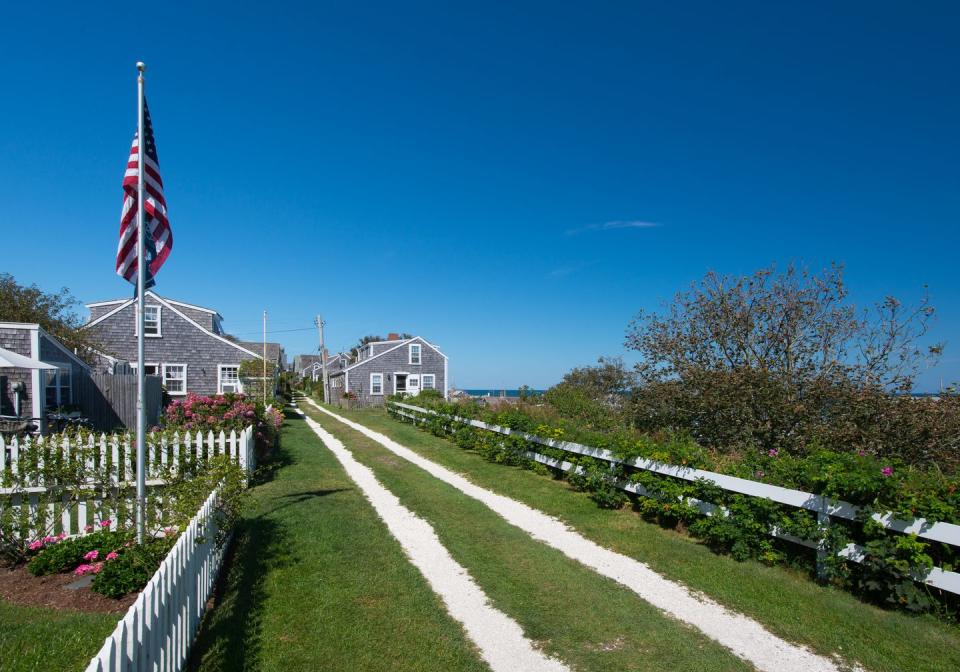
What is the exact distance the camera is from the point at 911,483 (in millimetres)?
5000

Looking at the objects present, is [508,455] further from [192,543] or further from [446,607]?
[192,543]

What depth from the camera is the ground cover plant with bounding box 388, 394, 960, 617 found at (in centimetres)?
488

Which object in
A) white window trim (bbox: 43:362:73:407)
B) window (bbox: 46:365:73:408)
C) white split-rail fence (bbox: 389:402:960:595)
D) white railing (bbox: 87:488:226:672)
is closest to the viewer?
white railing (bbox: 87:488:226:672)

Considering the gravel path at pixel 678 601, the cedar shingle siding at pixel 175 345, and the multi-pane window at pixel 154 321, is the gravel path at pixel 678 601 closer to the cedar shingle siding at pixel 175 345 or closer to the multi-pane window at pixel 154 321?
the cedar shingle siding at pixel 175 345

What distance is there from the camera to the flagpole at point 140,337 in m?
5.64

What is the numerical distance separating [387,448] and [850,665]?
1411cm

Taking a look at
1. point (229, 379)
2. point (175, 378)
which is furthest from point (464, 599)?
point (175, 378)

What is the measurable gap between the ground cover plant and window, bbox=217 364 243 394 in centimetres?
2488

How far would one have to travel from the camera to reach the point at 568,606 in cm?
520

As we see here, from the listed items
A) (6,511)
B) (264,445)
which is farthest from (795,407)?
(264,445)

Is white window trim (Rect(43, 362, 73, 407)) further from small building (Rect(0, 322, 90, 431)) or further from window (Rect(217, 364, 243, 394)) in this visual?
window (Rect(217, 364, 243, 394))

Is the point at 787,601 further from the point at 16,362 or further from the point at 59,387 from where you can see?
the point at 59,387

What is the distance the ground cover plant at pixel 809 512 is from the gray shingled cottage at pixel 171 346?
25.2 meters

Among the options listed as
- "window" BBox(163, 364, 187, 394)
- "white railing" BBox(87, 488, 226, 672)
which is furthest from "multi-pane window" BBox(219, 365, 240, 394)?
"white railing" BBox(87, 488, 226, 672)
